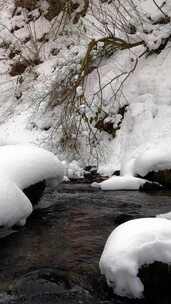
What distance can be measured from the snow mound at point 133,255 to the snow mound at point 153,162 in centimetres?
455

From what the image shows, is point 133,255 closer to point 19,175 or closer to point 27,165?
point 19,175

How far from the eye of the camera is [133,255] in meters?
3.73

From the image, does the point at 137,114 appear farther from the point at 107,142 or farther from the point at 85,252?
the point at 85,252

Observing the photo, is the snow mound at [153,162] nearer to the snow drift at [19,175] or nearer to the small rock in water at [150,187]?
the small rock in water at [150,187]

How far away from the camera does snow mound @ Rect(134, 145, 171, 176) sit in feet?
27.9

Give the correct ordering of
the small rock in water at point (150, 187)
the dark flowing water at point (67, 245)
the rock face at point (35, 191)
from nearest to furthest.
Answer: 1. the dark flowing water at point (67, 245)
2. the rock face at point (35, 191)
3. the small rock in water at point (150, 187)

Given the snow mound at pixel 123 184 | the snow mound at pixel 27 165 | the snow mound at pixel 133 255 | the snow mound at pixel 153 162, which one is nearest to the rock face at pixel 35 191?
the snow mound at pixel 27 165

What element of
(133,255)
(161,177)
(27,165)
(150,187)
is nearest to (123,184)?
(150,187)

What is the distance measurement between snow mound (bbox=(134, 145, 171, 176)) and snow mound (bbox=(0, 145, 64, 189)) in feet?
6.58

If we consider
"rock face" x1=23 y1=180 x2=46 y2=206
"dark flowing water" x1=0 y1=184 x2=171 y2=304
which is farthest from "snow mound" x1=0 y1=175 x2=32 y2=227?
"rock face" x1=23 y1=180 x2=46 y2=206

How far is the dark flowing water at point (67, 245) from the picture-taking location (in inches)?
153

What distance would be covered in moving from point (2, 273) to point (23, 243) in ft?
2.96

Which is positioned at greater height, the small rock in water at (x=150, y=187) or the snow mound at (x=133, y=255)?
the small rock in water at (x=150, y=187)

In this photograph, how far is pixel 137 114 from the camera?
439 inches
